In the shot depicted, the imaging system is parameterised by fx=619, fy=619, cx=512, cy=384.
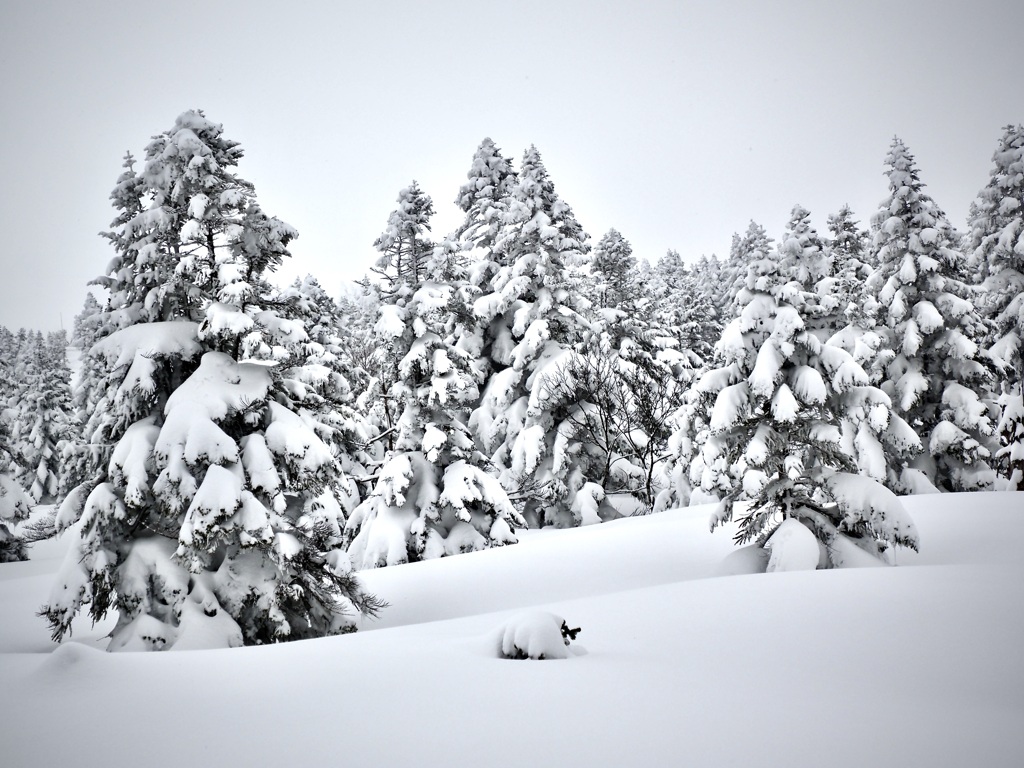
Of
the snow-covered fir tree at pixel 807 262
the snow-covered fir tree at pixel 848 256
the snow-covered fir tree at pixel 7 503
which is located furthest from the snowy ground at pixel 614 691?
the snow-covered fir tree at pixel 7 503

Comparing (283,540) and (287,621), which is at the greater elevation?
(283,540)

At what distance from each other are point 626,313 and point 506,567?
14.4 meters

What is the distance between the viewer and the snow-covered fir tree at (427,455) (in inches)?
718

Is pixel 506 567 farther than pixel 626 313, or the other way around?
pixel 626 313

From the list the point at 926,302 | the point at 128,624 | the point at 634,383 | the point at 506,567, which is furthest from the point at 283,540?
the point at 926,302

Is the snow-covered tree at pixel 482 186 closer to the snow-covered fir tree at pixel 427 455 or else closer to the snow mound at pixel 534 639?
the snow-covered fir tree at pixel 427 455

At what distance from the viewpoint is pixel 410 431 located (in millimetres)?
18984

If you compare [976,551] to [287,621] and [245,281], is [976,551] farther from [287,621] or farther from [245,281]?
[245,281]

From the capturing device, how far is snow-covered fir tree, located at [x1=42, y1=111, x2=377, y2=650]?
991cm

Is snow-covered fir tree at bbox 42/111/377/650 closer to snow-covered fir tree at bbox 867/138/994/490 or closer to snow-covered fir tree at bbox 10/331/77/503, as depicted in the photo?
snow-covered fir tree at bbox 867/138/994/490

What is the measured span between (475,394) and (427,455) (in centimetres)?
251

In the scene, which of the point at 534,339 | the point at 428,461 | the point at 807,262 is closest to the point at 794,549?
the point at 807,262

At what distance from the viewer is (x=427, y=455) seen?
59.5 ft

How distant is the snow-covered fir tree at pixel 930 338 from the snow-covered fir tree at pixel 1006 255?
42.7 inches
